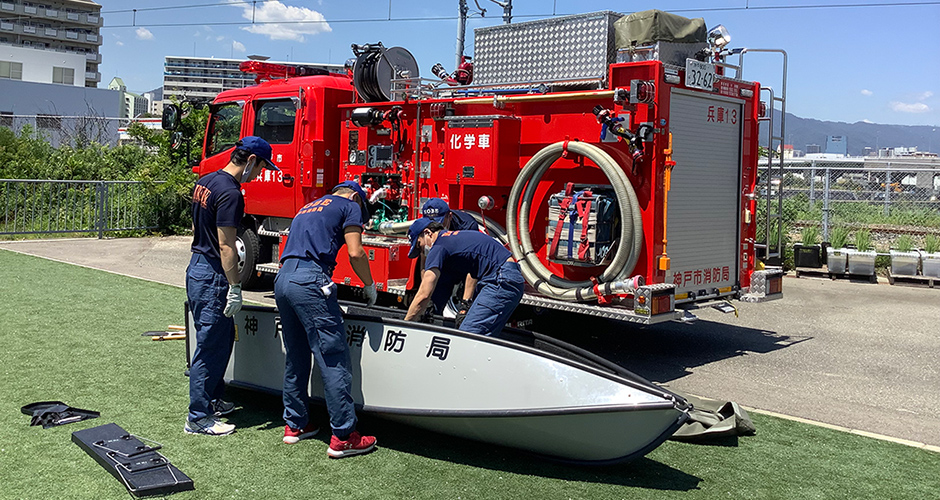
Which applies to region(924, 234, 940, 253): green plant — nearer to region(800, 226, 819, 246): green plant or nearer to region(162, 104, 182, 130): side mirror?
region(800, 226, 819, 246): green plant

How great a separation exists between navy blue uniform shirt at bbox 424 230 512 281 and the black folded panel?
2105mm

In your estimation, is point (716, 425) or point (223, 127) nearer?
point (716, 425)

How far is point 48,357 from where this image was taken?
7.59 metres

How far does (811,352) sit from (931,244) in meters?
7.40

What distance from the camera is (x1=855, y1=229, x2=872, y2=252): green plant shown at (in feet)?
49.9

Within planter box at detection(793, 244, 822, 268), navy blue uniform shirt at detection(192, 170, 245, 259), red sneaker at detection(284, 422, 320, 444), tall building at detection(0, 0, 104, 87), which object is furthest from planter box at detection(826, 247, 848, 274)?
tall building at detection(0, 0, 104, 87)

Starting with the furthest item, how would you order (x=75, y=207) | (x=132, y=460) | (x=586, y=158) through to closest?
(x=75, y=207) → (x=586, y=158) → (x=132, y=460)

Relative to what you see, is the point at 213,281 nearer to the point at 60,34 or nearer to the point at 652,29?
the point at 652,29

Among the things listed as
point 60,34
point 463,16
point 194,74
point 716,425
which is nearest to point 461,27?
point 463,16

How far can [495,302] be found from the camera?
5.90m

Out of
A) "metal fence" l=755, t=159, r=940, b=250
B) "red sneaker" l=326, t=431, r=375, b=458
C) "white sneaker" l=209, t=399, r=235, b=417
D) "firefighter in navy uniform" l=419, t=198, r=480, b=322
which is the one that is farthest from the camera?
"metal fence" l=755, t=159, r=940, b=250

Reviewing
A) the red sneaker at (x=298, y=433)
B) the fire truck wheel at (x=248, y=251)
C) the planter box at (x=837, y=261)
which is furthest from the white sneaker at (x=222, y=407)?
the planter box at (x=837, y=261)

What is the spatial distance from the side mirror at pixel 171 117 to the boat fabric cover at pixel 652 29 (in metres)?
6.72

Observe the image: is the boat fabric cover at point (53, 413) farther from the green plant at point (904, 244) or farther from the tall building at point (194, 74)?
the tall building at point (194, 74)
